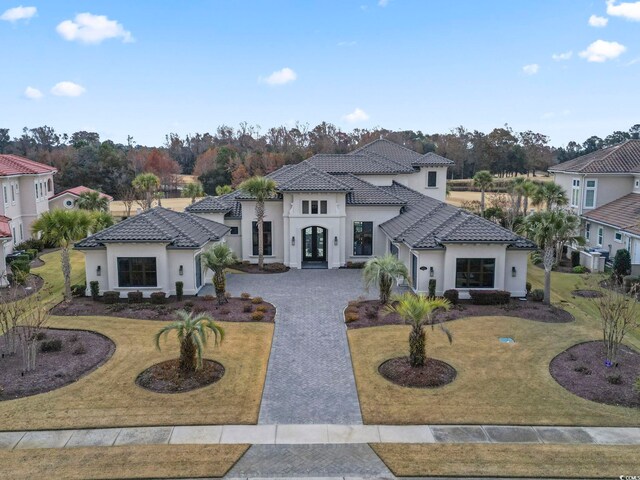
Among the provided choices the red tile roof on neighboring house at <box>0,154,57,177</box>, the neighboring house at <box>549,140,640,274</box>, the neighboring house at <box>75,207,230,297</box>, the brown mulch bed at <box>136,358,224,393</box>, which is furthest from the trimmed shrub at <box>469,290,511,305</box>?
the red tile roof on neighboring house at <box>0,154,57,177</box>

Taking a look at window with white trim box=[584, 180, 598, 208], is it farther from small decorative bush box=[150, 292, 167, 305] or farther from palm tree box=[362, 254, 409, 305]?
small decorative bush box=[150, 292, 167, 305]

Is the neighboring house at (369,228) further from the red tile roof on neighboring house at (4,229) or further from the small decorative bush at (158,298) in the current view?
the red tile roof on neighboring house at (4,229)

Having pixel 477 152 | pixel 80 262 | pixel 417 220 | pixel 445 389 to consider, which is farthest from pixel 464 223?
pixel 477 152

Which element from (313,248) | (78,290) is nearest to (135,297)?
(78,290)

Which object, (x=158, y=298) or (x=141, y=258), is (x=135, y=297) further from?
(x=141, y=258)

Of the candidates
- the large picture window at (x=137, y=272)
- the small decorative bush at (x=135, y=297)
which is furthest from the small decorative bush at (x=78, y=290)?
the small decorative bush at (x=135, y=297)
